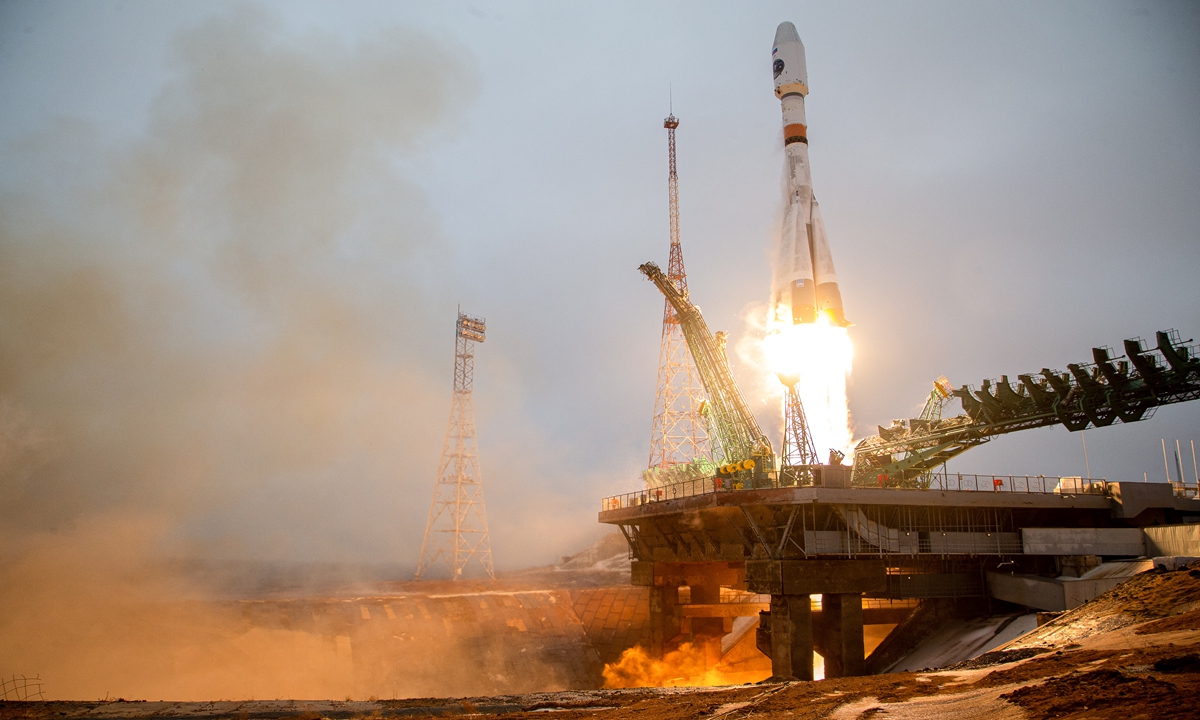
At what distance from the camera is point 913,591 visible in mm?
42188

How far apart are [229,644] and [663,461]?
121 ft

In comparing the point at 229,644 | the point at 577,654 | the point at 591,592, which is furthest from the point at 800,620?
the point at 229,644

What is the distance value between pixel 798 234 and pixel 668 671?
32.2 meters

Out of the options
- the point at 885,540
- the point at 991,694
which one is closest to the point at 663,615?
the point at 885,540

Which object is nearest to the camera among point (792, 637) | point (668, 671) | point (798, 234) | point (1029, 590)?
Result: point (1029, 590)

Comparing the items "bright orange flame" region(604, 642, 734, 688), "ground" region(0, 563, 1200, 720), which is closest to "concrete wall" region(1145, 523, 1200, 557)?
"ground" region(0, 563, 1200, 720)

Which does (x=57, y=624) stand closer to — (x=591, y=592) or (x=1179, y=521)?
(x=591, y=592)

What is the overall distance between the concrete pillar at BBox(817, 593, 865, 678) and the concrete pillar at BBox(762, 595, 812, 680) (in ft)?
5.91

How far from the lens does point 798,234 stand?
52250 mm

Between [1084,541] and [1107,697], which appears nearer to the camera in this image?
[1107,697]

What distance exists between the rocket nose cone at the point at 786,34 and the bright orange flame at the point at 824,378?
22230mm

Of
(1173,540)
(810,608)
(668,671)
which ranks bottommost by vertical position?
(668,671)

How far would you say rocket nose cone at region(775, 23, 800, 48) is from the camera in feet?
186

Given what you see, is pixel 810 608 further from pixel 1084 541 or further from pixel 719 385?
pixel 719 385
